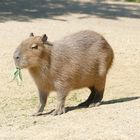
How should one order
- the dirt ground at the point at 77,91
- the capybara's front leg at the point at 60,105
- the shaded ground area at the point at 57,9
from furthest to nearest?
the shaded ground area at the point at 57,9
the capybara's front leg at the point at 60,105
the dirt ground at the point at 77,91

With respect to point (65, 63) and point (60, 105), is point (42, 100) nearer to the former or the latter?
point (60, 105)

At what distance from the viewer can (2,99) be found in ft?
31.9

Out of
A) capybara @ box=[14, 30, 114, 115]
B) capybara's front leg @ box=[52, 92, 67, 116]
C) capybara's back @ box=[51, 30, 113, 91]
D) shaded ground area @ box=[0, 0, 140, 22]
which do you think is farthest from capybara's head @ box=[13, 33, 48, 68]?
shaded ground area @ box=[0, 0, 140, 22]

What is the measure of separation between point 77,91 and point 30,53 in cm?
279

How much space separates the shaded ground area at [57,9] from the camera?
1958 centimetres

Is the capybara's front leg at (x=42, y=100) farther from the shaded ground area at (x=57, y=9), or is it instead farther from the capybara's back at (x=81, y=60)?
the shaded ground area at (x=57, y=9)

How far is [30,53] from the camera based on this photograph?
7.70m

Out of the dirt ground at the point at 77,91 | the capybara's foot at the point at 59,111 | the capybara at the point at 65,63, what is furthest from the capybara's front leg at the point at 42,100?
the capybara's foot at the point at 59,111

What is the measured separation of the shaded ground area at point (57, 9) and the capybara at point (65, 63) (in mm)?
9731

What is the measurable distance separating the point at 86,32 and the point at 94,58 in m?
0.45

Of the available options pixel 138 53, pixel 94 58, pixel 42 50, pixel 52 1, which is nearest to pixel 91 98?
pixel 94 58

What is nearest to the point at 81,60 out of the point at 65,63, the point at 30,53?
the point at 65,63

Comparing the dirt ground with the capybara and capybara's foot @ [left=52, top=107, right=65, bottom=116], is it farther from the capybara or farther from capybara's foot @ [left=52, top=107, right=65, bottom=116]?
the capybara

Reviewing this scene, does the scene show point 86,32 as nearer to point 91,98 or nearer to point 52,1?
point 91,98
